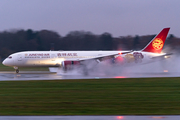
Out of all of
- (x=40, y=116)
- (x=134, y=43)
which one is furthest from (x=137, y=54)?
(x=134, y=43)

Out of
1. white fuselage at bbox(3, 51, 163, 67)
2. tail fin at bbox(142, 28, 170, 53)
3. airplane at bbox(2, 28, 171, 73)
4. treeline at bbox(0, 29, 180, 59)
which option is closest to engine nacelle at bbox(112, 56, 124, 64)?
airplane at bbox(2, 28, 171, 73)

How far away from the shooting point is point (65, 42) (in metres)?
70.0

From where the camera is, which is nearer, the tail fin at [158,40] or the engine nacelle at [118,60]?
the engine nacelle at [118,60]

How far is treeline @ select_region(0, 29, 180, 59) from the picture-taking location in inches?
2633

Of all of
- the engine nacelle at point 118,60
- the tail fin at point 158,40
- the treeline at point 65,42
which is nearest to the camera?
the engine nacelle at point 118,60

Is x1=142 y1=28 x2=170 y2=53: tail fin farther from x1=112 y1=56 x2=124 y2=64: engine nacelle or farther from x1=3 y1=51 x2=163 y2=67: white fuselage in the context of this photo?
x1=3 y1=51 x2=163 y2=67: white fuselage

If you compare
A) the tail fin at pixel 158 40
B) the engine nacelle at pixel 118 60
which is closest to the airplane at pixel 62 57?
the tail fin at pixel 158 40

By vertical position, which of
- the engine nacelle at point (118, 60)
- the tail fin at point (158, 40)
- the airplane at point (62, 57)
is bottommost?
the engine nacelle at point (118, 60)

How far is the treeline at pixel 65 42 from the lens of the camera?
66875mm

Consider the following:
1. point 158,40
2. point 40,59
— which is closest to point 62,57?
point 40,59

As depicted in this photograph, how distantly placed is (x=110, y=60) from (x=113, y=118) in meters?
20.3

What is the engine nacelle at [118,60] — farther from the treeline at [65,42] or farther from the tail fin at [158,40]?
the treeline at [65,42]

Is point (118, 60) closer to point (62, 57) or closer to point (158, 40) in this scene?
point (158, 40)

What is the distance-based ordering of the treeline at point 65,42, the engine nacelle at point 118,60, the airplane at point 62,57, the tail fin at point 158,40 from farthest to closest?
the treeline at point 65,42 < the tail fin at point 158,40 < the engine nacelle at point 118,60 < the airplane at point 62,57
